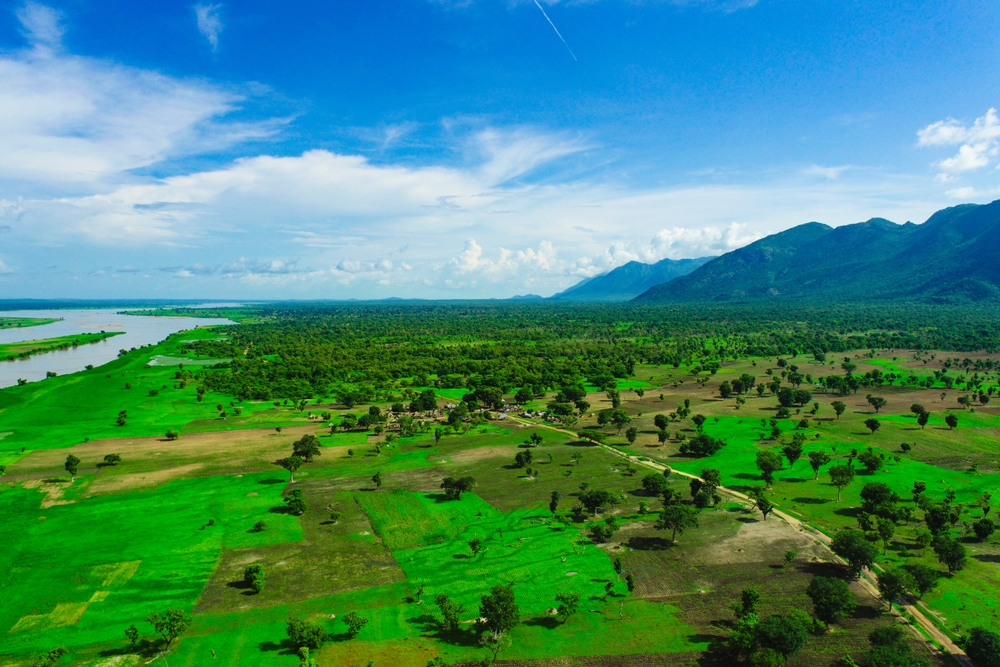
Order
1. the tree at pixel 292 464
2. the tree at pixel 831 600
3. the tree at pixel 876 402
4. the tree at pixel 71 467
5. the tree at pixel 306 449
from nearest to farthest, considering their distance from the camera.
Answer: the tree at pixel 831 600 < the tree at pixel 292 464 < the tree at pixel 71 467 < the tree at pixel 306 449 < the tree at pixel 876 402

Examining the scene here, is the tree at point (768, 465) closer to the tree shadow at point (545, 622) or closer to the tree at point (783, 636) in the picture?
the tree at point (783, 636)

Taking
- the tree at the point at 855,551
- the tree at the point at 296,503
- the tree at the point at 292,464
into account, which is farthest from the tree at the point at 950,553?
the tree at the point at 292,464

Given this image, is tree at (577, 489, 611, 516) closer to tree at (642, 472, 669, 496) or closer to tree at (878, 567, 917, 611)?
tree at (642, 472, 669, 496)

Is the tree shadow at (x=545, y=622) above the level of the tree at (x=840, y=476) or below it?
below

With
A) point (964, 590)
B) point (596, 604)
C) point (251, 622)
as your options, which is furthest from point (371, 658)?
point (964, 590)

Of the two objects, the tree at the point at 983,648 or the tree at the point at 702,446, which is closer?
the tree at the point at 983,648

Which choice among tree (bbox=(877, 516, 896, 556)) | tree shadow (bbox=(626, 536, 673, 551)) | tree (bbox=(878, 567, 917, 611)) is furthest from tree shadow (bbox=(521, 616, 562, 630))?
tree (bbox=(877, 516, 896, 556))

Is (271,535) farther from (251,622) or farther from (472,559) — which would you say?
(472,559)

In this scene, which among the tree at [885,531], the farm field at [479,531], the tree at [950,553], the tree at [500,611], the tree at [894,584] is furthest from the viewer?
the tree at [885,531]
